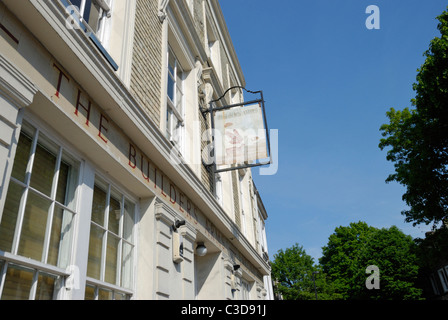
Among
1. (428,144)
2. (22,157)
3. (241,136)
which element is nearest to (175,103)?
(241,136)

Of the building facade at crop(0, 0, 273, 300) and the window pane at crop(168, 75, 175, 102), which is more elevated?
the window pane at crop(168, 75, 175, 102)

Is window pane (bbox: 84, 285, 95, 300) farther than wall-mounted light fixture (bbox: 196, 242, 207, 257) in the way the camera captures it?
No

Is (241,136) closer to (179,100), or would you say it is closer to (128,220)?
(179,100)

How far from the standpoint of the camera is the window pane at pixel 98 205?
450 cm

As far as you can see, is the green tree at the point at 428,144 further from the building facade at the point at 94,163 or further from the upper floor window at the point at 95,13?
the upper floor window at the point at 95,13

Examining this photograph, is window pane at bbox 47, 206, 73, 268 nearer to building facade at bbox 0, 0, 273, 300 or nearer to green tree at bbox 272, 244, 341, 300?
building facade at bbox 0, 0, 273, 300

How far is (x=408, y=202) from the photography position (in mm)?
15727

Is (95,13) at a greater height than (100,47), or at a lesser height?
greater

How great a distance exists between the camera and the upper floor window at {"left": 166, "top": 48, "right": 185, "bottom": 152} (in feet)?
26.0

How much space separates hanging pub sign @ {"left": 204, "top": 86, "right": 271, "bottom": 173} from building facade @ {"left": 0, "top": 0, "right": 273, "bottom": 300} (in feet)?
2.42

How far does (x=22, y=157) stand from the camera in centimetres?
338

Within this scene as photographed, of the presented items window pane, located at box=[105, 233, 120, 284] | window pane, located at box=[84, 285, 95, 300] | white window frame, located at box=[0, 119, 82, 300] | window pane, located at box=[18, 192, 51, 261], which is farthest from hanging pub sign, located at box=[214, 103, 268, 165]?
window pane, located at box=[18, 192, 51, 261]

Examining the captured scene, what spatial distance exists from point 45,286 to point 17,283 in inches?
14.8

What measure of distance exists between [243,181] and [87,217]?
40.7ft
